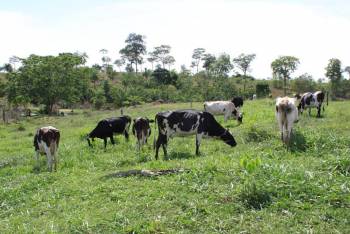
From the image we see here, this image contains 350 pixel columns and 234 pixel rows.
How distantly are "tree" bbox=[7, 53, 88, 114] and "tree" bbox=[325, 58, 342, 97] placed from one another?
41302mm

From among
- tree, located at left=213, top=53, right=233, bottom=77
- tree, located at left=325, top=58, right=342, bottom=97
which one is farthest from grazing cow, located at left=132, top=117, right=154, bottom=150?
tree, located at left=213, top=53, right=233, bottom=77

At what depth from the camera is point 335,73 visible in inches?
2753

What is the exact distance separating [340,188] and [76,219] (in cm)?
500

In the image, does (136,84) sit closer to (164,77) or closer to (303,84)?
(164,77)

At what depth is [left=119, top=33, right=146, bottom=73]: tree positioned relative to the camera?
102062mm

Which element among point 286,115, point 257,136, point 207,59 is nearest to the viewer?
point 286,115

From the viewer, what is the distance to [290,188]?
→ 8.02 metres

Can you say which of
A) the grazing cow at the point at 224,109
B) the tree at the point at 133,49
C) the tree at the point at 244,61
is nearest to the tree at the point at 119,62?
the tree at the point at 133,49

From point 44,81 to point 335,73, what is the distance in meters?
46.0

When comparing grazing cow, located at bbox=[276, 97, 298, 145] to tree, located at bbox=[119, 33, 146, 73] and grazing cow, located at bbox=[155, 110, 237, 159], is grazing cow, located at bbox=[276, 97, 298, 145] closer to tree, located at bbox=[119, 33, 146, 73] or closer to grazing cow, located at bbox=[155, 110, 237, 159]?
grazing cow, located at bbox=[155, 110, 237, 159]

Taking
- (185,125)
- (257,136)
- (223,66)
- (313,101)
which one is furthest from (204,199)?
(223,66)

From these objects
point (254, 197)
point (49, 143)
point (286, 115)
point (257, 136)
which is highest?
point (286, 115)

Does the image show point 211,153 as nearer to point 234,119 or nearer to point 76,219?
point 76,219

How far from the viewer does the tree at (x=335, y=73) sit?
69.7 metres
